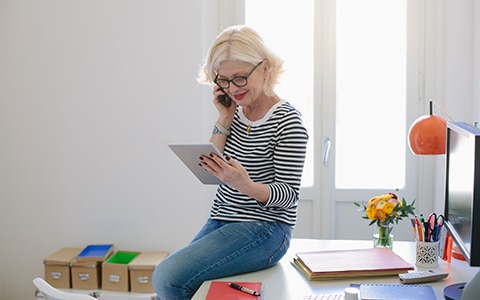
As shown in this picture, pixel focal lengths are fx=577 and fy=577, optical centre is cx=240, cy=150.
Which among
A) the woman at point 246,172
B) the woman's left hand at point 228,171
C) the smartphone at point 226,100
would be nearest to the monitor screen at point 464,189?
the woman at point 246,172

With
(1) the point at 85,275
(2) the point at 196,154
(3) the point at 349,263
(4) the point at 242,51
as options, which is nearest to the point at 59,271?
(1) the point at 85,275

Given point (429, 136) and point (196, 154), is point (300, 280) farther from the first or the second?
point (429, 136)

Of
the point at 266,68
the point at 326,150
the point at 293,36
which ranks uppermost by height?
the point at 293,36

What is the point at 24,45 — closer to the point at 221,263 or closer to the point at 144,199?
the point at 144,199

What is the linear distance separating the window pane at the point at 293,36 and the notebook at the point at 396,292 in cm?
194

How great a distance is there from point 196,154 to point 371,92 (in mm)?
1841

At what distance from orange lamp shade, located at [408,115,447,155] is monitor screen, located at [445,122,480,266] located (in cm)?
16

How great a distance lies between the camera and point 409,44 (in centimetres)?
319

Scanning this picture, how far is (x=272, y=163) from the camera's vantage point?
70.3 inches

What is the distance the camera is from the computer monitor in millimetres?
1217

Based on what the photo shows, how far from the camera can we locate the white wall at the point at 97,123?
3123 millimetres

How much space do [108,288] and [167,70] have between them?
1.19m

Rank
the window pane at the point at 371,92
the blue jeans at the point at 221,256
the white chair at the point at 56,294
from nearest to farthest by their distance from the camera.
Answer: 1. the white chair at the point at 56,294
2. the blue jeans at the point at 221,256
3. the window pane at the point at 371,92

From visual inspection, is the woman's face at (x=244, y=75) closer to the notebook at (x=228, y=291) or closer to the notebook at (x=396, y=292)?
the notebook at (x=228, y=291)
